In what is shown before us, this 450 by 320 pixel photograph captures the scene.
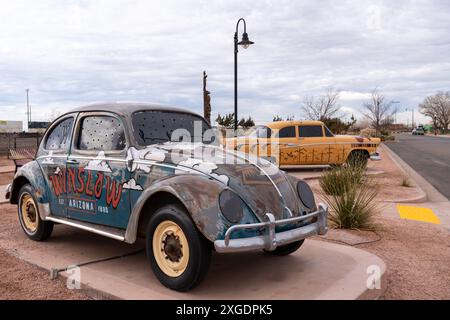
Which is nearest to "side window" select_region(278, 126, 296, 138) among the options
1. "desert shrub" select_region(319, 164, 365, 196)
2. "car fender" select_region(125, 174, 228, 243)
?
"desert shrub" select_region(319, 164, 365, 196)

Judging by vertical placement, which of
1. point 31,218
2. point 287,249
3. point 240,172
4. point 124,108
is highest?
point 124,108

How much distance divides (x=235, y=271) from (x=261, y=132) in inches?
412

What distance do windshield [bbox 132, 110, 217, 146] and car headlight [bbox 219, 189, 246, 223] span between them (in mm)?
1260

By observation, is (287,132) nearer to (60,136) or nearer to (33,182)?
(60,136)

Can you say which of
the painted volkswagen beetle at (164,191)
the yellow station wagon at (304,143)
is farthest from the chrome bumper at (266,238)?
the yellow station wagon at (304,143)

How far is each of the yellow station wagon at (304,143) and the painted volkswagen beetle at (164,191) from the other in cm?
883

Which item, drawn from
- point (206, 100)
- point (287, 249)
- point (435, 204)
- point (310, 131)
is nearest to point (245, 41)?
point (310, 131)

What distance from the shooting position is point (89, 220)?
4.75m

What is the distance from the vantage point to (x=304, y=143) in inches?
573

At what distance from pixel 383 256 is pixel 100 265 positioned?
10.3ft

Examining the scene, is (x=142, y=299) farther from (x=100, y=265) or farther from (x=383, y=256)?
(x=383, y=256)

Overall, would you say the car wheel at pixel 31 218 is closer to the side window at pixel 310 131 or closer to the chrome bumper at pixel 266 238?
the chrome bumper at pixel 266 238

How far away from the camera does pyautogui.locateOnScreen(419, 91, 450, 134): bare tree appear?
359 ft
